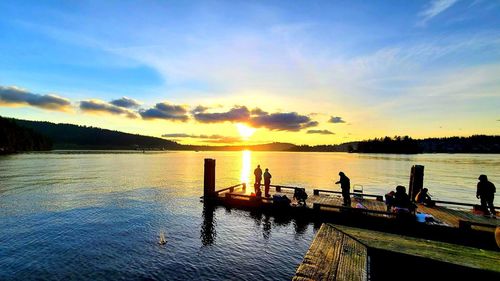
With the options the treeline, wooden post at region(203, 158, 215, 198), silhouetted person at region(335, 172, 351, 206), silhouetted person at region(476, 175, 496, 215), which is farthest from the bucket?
the treeline

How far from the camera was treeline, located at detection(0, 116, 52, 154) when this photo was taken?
427 ft

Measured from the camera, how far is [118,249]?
1623 cm

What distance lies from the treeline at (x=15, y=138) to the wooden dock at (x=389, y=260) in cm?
16296

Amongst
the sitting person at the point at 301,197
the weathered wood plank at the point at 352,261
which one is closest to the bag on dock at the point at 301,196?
the sitting person at the point at 301,197

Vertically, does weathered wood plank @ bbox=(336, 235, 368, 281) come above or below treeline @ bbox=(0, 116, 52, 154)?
below

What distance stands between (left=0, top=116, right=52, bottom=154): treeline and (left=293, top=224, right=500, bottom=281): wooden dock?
535 ft

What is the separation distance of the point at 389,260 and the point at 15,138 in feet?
595

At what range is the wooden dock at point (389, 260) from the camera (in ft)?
31.1

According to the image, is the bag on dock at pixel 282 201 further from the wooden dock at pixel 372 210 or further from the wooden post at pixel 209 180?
the wooden post at pixel 209 180

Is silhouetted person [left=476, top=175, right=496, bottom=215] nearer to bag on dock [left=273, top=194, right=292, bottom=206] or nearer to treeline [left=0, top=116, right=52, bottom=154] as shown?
bag on dock [left=273, top=194, right=292, bottom=206]

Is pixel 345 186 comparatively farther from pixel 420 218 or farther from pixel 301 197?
pixel 420 218

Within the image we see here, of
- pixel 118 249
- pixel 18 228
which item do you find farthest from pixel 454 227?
pixel 18 228

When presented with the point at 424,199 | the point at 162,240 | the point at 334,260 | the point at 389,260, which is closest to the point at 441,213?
the point at 424,199

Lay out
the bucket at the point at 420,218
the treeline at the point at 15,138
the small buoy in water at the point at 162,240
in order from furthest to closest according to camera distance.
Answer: the treeline at the point at 15,138
the small buoy in water at the point at 162,240
the bucket at the point at 420,218
